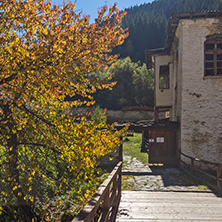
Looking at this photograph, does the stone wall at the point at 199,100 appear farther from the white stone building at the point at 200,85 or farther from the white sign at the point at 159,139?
the white sign at the point at 159,139

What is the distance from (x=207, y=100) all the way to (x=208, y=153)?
2894mm

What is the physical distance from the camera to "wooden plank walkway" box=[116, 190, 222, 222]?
474 centimetres

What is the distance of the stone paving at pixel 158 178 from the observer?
8836 mm

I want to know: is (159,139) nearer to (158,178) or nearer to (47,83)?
(158,178)

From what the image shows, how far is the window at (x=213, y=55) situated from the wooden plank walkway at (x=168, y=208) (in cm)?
830

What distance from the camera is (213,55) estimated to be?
1295 cm

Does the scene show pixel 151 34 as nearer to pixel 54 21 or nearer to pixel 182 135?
pixel 182 135

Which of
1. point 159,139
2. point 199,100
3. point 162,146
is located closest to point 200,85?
point 199,100

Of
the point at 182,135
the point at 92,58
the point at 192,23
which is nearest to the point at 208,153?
the point at 182,135

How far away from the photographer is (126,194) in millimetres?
6820

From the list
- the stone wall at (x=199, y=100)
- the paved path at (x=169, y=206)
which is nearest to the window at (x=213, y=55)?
the stone wall at (x=199, y=100)

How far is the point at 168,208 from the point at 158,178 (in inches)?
206

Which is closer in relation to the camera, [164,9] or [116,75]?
[116,75]

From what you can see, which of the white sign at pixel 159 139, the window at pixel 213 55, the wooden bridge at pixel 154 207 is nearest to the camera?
the wooden bridge at pixel 154 207
